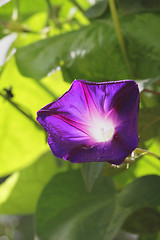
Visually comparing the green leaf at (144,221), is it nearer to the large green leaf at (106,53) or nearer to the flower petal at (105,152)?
the large green leaf at (106,53)

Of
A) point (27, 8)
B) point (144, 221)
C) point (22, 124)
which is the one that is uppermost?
point (27, 8)

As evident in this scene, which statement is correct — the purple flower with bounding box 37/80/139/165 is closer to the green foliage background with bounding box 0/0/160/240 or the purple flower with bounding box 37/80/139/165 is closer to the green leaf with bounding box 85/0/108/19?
the green foliage background with bounding box 0/0/160/240

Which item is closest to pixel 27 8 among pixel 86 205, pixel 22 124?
pixel 22 124

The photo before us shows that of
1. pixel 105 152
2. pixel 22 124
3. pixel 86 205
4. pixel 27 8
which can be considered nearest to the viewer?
pixel 105 152

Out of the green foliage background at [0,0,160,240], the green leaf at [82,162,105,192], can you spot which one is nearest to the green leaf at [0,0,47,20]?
the green foliage background at [0,0,160,240]

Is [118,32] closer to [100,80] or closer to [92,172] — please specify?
[100,80]
